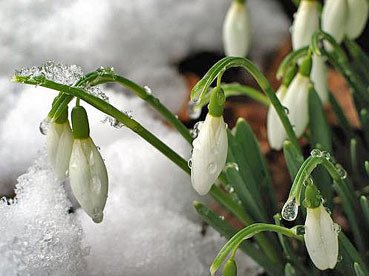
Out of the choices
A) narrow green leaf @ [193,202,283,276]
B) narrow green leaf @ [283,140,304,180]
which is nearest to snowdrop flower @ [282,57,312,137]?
narrow green leaf @ [283,140,304,180]

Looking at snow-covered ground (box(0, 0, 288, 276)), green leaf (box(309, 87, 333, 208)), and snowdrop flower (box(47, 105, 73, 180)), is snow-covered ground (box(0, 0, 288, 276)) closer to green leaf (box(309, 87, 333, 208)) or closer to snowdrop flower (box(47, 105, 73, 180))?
snowdrop flower (box(47, 105, 73, 180))

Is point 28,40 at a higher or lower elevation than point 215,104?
higher

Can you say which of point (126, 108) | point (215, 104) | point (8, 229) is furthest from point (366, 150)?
point (8, 229)

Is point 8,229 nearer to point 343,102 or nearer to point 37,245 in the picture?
point 37,245

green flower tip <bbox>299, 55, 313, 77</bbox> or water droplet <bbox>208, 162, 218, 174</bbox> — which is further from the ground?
green flower tip <bbox>299, 55, 313, 77</bbox>

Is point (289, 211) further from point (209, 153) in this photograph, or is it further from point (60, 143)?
point (60, 143)

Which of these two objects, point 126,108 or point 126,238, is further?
point 126,108
